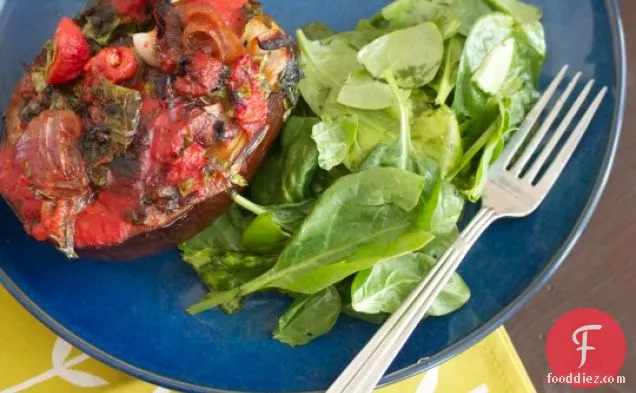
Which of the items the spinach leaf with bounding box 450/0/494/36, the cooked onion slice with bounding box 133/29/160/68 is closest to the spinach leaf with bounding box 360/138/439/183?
the spinach leaf with bounding box 450/0/494/36

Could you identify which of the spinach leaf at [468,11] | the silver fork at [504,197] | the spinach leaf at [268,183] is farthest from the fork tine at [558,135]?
the spinach leaf at [268,183]

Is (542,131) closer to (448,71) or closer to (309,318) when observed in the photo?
(448,71)

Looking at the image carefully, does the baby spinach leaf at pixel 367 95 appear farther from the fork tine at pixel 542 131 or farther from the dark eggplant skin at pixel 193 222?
the fork tine at pixel 542 131

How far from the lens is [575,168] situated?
1.49m

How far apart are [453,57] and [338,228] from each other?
1.45ft

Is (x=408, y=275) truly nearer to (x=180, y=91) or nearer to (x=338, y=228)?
(x=338, y=228)

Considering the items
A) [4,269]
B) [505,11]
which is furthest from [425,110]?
[4,269]

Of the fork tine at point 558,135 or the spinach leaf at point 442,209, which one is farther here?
the fork tine at point 558,135

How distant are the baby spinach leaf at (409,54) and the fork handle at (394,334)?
346 mm

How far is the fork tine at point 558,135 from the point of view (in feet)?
4.84

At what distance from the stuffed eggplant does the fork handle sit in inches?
14.7

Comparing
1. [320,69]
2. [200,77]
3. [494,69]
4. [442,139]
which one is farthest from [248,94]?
[494,69]

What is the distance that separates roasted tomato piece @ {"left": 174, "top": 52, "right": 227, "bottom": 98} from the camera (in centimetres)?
120

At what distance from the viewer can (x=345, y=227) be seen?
4.46 ft
